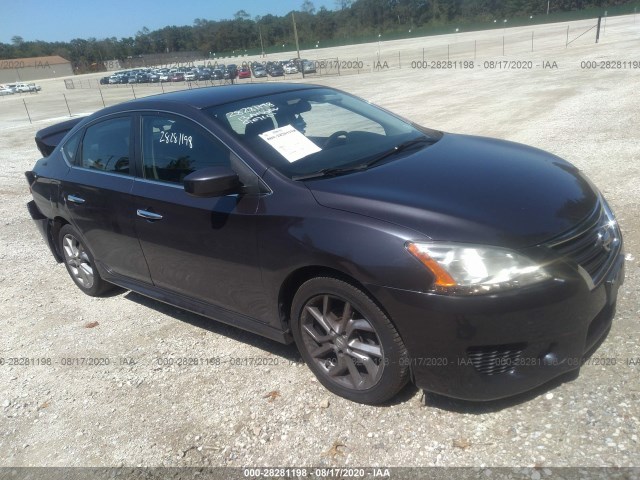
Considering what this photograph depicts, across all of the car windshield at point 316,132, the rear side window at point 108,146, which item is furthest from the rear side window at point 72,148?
the car windshield at point 316,132

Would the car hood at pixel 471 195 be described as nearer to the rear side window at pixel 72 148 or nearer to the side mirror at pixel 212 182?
the side mirror at pixel 212 182

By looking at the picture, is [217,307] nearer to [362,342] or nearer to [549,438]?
[362,342]

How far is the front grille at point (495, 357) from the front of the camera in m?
2.56

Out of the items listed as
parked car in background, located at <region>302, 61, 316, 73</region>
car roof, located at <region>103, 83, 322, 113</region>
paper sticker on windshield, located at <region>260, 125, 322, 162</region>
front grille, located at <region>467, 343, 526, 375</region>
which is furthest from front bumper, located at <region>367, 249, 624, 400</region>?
parked car in background, located at <region>302, 61, 316, 73</region>

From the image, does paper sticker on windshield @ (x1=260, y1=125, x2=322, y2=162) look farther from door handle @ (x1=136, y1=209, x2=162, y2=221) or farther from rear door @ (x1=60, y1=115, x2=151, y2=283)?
rear door @ (x1=60, y1=115, x2=151, y2=283)

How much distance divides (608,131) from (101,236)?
27.9 ft

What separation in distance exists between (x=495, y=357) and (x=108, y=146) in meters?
3.37

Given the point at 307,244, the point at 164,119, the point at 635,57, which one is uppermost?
the point at 164,119

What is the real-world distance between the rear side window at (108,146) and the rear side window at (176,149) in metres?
0.26

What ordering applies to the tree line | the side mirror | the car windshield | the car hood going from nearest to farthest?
the car hood, the side mirror, the car windshield, the tree line

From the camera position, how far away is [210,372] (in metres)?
3.66

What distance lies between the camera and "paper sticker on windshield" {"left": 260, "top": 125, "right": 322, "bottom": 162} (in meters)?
3.35

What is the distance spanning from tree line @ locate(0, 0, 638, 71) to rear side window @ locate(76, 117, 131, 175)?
316ft

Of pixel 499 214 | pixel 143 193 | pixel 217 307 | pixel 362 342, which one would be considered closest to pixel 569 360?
pixel 499 214
